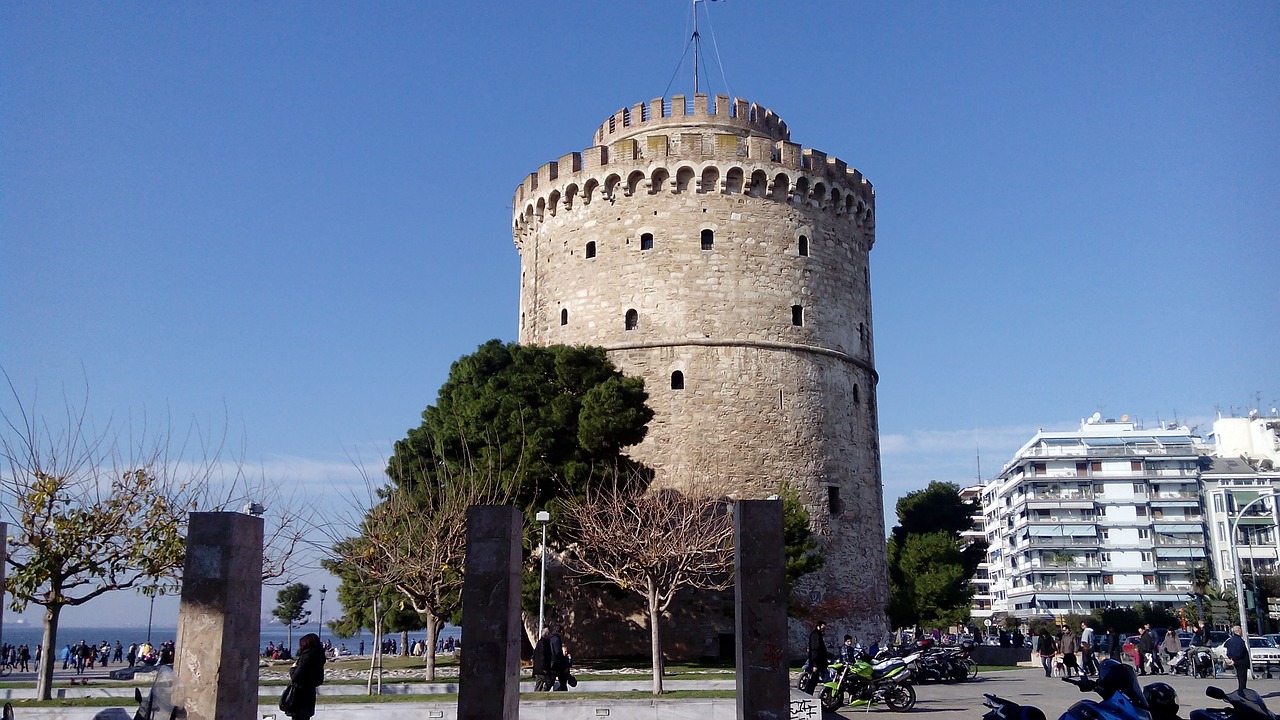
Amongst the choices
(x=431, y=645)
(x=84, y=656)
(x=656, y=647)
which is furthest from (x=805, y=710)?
(x=84, y=656)

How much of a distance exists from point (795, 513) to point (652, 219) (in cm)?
868

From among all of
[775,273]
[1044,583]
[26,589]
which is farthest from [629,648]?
[1044,583]

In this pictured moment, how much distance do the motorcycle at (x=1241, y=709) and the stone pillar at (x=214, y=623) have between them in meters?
8.02

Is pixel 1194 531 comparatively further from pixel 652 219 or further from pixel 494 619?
pixel 494 619

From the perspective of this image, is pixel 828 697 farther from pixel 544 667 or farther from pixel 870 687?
A: pixel 544 667

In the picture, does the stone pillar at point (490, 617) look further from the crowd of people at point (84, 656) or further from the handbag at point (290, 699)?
the crowd of people at point (84, 656)

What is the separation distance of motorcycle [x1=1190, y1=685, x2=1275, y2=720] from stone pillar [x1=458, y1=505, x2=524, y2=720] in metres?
5.48

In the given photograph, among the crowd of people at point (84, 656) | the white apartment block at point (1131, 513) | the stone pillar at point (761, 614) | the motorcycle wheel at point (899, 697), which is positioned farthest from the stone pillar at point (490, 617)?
the white apartment block at point (1131, 513)

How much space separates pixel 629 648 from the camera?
24859 mm

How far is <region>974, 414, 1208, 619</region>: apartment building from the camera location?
6638 cm


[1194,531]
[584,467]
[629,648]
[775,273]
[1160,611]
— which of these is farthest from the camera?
[1194,531]

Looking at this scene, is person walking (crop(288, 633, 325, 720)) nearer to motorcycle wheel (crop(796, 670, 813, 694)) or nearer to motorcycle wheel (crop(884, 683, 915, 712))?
motorcycle wheel (crop(884, 683, 915, 712))

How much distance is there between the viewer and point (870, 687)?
14.3m

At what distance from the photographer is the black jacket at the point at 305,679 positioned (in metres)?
9.02
